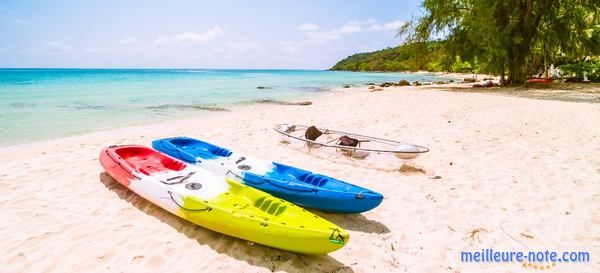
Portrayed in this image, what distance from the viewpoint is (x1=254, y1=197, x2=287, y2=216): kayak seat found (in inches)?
148

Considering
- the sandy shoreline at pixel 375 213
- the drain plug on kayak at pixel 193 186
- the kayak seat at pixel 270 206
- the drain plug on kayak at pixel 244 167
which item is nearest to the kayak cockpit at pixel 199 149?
the drain plug on kayak at pixel 244 167

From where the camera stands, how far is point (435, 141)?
8289 mm

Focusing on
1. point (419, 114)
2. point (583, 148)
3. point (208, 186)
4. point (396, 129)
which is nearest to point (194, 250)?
point (208, 186)

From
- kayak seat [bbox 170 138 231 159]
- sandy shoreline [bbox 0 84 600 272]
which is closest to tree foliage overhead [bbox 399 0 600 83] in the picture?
sandy shoreline [bbox 0 84 600 272]

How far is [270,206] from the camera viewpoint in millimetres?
3873

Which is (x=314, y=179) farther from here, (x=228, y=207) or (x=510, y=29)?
(x=510, y=29)

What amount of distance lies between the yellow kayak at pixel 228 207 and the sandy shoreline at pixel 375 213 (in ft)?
0.85

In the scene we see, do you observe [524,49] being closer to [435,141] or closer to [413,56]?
[413,56]

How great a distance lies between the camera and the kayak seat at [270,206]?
148 inches

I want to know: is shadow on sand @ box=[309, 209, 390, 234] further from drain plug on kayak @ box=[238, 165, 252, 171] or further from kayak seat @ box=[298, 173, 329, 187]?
drain plug on kayak @ box=[238, 165, 252, 171]

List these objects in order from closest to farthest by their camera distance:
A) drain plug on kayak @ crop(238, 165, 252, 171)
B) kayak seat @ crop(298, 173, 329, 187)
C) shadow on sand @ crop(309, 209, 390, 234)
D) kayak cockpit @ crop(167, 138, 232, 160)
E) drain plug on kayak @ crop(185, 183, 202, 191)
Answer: shadow on sand @ crop(309, 209, 390, 234), drain plug on kayak @ crop(185, 183, 202, 191), kayak seat @ crop(298, 173, 329, 187), drain plug on kayak @ crop(238, 165, 252, 171), kayak cockpit @ crop(167, 138, 232, 160)

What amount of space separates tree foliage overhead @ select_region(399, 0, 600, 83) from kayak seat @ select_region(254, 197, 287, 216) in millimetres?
20993

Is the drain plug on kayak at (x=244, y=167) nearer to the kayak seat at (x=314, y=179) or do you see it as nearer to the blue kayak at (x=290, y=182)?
the blue kayak at (x=290, y=182)

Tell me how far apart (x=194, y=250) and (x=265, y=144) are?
16.1ft
